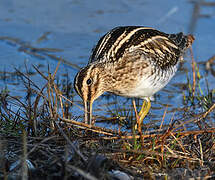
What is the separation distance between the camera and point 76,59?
7.16 metres

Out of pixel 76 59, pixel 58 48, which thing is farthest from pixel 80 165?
pixel 58 48

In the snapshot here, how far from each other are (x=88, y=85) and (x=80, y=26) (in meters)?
4.24

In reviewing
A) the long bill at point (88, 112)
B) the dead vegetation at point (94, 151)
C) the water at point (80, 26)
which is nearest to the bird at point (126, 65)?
the long bill at point (88, 112)

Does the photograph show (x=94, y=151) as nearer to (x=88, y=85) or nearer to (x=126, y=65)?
(x=88, y=85)

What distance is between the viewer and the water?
22.3ft

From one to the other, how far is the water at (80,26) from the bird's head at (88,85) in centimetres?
142

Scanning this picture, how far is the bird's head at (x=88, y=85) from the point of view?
4.31 meters

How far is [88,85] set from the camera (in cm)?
443

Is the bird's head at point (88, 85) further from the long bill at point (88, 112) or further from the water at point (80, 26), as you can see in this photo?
the water at point (80, 26)

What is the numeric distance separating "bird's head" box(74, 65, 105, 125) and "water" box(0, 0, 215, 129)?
4.66ft

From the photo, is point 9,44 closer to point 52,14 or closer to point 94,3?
point 52,14

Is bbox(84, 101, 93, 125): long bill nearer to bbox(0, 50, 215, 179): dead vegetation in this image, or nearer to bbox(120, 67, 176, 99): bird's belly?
bbox(0, 50, 215, 179): dead vegetation

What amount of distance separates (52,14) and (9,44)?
1.58m

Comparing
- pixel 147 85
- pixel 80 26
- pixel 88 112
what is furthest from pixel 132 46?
pixel 80 26
